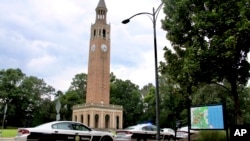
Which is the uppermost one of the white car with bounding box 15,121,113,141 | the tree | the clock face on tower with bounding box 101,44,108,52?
the clock face on tower with bounding box 101,44,108,52

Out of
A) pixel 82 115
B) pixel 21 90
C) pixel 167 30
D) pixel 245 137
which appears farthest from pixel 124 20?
pixel 21 90

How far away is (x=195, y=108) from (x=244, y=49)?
4710 millimetres

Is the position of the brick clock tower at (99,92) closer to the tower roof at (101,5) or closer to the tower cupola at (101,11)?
the tower cupola at (101,11)

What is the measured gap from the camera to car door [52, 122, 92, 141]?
14.0 meters

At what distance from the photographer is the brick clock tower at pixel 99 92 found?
→ 66750 mm

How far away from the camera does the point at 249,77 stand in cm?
1866

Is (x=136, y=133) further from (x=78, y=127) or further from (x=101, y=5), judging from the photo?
(x=101, y=5)

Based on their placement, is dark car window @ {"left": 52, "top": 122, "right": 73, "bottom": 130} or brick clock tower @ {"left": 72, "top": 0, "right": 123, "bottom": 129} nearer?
dark car window @ {"left": 52, "top": 122, "right": 73, "bottom": 130}

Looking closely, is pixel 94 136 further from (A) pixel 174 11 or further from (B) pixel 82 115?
(B) pixel 82 115

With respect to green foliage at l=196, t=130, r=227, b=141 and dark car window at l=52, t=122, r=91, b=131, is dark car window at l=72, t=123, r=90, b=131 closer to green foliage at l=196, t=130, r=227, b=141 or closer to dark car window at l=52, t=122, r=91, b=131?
dark car window at l=52, t=122, r=91, b=131

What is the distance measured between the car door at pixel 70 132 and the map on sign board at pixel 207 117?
194 inches

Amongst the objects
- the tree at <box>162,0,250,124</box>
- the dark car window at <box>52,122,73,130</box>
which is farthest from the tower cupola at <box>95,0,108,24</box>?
the dark car window at <box>52,122,73,130</box>

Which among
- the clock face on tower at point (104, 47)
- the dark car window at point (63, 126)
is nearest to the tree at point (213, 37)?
the dark car window at point (63, 126)

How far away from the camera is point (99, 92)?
6731 cm
